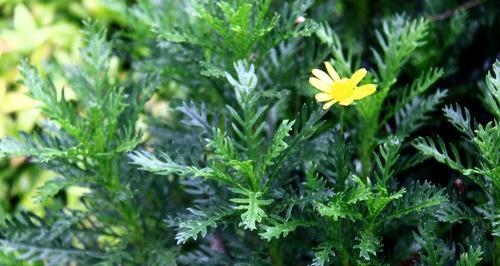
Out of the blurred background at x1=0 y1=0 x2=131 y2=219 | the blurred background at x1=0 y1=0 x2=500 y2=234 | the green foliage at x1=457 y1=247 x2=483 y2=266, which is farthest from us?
the blurred background at x1=0 y1=0 x2=131 y2=219

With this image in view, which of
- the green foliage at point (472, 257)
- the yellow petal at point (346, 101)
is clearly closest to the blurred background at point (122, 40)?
the green foliage at point (472, 257)

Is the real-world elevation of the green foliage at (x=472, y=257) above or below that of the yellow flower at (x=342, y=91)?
below

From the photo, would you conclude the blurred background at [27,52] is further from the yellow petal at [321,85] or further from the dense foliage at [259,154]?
the yellow petal at [321,85]

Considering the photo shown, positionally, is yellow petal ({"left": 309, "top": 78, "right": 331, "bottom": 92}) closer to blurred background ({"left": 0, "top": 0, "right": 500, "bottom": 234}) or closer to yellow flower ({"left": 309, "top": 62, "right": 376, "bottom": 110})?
yellow flower ({"left": 309, "top": 62, "right": 376, "bottom": 110})

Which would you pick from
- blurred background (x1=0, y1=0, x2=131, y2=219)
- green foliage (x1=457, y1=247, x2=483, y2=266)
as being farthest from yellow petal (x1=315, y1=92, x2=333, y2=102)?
blurred background (x1=0, y1=0, x2=131, y2=219)

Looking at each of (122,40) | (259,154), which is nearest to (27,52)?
(122,40)

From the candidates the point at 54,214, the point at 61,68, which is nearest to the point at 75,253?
the point at 54,214

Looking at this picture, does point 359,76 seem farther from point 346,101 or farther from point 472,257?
point 472,257
